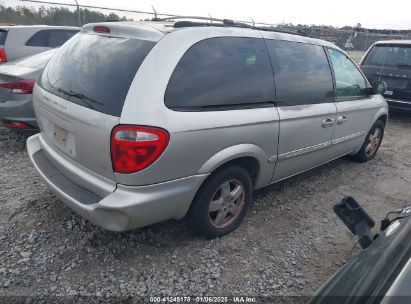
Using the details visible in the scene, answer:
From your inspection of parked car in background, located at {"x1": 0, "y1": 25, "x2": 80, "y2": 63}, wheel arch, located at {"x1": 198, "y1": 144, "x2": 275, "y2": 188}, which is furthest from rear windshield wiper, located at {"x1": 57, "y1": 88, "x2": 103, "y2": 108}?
parked car in background, located at {"x1": 0, "y1": 25, "x2": 80, "y2": 63}

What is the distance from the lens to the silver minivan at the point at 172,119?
225cm

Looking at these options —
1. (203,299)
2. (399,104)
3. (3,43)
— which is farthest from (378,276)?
(3,43)

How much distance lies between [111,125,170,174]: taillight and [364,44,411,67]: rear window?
6.87 m

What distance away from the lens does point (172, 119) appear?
2289mm

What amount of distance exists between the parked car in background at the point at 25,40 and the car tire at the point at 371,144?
727cm

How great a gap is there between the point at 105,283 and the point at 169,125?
1.24 m

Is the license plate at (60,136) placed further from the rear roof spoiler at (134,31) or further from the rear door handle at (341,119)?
the rear door handle at (341,119)

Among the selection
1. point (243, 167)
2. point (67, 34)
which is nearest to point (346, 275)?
point (243, 167)

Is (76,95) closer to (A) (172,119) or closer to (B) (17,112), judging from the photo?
(A) (172,119)

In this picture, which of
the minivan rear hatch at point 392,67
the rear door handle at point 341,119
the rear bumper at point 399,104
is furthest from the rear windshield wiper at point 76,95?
the rear bumper at point 399,104

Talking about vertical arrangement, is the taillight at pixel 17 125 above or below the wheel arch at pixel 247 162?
below

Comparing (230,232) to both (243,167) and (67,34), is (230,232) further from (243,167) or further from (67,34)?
(67,34)

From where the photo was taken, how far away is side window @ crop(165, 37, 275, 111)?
2.41 m

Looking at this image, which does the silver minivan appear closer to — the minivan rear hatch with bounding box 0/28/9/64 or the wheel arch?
the wheel arch
